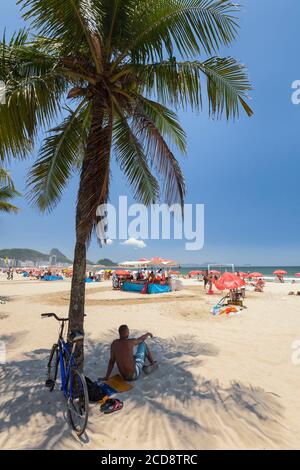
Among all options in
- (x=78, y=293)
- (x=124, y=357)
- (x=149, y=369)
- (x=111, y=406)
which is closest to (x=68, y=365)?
(x=111, y=406)

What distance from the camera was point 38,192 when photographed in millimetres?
6371

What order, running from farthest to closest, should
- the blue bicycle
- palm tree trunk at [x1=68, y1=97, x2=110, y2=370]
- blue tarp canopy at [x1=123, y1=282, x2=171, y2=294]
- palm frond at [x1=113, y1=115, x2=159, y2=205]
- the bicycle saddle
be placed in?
blue tarp canopy at [x1=123, y1=282, x2=171, y2=294], palm frond at [x1=113, y1=115, x2=159, y2=205], palm tree trunk at [x1=68, y1=97, x2=110, y2=370], the bicycle saddle, the blue bicycle

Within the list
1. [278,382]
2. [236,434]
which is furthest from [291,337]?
[236,434]

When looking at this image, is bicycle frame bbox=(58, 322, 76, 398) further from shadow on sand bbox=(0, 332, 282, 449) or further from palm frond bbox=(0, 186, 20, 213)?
palm frond bbox=(0, 186, 20, 213)

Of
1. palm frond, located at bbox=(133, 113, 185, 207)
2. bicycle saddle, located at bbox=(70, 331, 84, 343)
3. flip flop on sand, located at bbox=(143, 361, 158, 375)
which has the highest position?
palm frond, located at bbox=(133, 113, 185, 207)

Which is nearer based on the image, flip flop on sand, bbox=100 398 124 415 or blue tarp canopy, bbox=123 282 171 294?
flip flop on sand, bbox=100 398 124 415

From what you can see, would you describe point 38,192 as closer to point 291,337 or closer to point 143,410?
point 143,410

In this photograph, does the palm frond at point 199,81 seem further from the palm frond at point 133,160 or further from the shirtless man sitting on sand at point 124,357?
the shirtless man sitting on sand at point 124,357

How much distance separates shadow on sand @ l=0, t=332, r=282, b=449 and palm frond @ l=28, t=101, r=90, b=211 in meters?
3.76

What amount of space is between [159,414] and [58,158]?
4.97m

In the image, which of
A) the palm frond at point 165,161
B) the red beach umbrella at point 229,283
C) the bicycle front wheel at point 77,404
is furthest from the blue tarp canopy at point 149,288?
the bicycle front wheel at point 77,404

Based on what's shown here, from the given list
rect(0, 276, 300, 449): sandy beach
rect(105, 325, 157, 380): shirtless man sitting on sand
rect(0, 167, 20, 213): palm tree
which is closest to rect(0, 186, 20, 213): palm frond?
rect(0, 167, 20, 213): palm tree

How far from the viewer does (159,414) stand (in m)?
3.80

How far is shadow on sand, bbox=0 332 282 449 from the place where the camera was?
3.21 m
